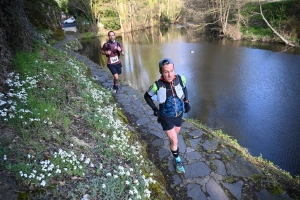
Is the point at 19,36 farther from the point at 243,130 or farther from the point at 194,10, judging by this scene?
the point at 194,10

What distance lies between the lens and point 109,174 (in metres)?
2.85

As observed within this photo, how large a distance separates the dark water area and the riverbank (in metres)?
2.61

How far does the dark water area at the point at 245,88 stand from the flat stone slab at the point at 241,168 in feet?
8.05

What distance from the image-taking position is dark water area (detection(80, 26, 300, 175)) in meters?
6.87

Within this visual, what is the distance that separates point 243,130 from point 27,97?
6.71 metres

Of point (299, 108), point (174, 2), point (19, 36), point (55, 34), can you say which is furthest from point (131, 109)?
point (174, 2)

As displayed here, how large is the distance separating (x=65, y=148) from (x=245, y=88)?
992cm

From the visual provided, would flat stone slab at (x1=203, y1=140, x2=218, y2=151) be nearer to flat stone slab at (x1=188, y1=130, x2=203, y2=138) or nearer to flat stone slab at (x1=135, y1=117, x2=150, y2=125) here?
flat stone slab at (x1=188, y1=130, x2=203, y2=138)

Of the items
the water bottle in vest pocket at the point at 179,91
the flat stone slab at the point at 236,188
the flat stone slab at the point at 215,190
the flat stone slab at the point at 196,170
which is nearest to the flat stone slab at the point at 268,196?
the flat stone slab at the point at 236,188

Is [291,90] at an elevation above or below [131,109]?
below

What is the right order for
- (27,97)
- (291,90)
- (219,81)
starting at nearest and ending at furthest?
(27,97) < (291,90) < (219,81)

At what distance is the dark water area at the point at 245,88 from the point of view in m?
6.87

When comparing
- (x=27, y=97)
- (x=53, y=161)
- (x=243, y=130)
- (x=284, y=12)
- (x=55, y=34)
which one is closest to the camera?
(x=53, y=161)

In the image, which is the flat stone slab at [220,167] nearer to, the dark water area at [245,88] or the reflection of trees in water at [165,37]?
the dark water area at [245,88]
